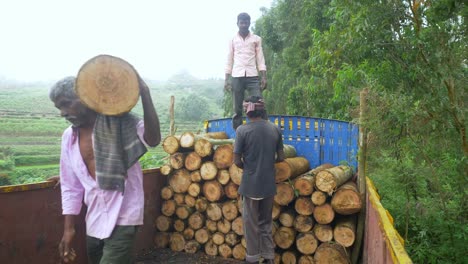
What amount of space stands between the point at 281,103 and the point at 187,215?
1594 centimetres

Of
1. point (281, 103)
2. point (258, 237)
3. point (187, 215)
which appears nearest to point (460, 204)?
point (258, 237)

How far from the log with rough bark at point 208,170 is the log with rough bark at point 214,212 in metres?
0.40

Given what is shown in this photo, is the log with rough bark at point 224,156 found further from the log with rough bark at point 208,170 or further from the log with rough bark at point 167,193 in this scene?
the log with rough bark at point 167,193

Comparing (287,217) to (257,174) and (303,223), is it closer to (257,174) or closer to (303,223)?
(303,223)

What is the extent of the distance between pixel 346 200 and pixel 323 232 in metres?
0.52

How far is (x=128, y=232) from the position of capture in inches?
93.2

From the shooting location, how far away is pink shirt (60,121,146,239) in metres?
2.38

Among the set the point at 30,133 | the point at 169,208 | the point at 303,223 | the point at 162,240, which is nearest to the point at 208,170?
the point at 169,208

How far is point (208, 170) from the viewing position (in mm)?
5262

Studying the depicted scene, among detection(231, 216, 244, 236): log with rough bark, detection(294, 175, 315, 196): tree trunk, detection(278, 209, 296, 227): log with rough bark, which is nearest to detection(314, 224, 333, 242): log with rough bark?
detection(278, 209, 296, 227): log with rough bark

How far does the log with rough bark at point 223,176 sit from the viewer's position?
5207mm

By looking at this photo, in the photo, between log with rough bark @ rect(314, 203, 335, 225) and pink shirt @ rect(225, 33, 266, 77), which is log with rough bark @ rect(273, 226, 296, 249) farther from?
pink shirt @ rect(225, 33, 266, 77)

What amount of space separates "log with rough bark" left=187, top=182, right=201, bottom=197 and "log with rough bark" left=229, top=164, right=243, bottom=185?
561 millimetres

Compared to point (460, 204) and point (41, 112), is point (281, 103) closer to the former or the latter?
point (460, 204)
